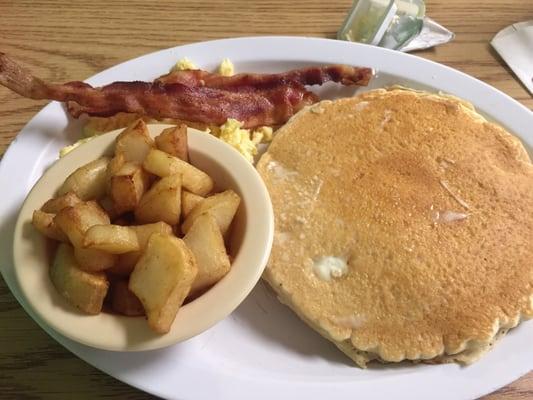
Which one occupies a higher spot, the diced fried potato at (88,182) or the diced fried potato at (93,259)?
the diced fried potato at (93,259)

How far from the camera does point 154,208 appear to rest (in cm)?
117

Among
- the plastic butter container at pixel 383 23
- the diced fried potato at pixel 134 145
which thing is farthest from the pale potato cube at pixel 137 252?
the plastic butter container at pixel 383 23

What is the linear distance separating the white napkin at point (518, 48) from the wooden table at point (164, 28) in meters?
0.03

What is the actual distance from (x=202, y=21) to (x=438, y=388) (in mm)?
1660

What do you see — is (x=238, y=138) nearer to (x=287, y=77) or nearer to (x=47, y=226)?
(x=287, y=77)

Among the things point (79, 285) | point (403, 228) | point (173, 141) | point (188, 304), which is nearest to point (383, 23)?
point (403, 228)

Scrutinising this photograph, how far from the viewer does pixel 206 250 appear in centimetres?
114

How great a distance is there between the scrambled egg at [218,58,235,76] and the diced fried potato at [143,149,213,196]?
648 mm

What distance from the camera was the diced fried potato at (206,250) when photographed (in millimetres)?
1140

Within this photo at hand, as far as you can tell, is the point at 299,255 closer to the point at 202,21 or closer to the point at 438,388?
the point at 438,388

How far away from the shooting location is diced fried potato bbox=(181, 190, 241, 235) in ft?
3.95

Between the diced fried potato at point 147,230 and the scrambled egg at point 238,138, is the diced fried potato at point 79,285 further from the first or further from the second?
the scrambled egg at point 238,138

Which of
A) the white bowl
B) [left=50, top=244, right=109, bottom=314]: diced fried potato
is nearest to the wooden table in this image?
the white bowl

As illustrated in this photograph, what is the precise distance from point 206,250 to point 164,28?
1.36 metres
